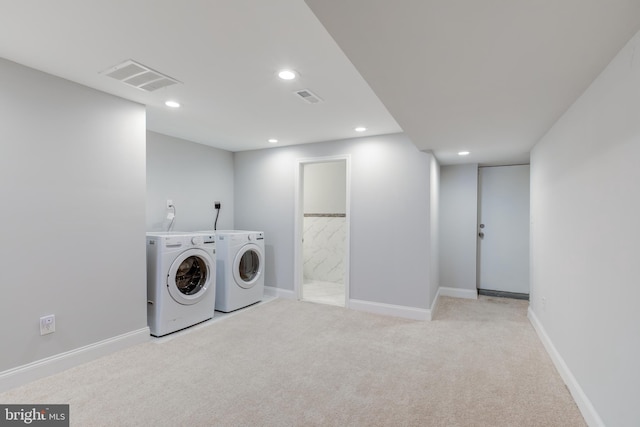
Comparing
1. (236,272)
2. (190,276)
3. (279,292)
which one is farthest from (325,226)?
(190,276)

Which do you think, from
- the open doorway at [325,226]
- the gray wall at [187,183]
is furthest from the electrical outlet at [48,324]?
the open doorway at [325,226]

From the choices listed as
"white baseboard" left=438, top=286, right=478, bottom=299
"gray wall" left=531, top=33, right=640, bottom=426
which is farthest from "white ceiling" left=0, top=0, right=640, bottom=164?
"white baseboard" left=438, top=286, right=478, bottom=299

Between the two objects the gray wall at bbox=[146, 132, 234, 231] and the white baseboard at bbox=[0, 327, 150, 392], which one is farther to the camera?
the gray wall at bbox=[146, 132, 234, 231]

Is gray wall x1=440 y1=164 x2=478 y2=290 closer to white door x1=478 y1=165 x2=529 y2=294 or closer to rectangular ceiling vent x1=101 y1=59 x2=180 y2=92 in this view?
white door x1=478 y1=165 x2=529 y2=294

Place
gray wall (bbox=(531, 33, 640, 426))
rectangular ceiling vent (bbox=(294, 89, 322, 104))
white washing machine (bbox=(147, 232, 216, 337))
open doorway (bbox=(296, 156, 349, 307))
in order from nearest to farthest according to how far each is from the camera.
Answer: gray wall (bbox=(531, 33, 640, 426)) → rectangular ceiling vent (bbox=(294, 89, 322, 104)) → white washing machine (bbox=(147, 232, 216, 337)) → open doorway (bbox=(296, 156, 349, 307))

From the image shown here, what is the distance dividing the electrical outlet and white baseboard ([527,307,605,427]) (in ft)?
11.6

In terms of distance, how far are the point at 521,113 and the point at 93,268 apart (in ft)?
11.8

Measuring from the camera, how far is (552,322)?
2.61 m

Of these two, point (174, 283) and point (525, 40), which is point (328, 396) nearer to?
point (174, 283)

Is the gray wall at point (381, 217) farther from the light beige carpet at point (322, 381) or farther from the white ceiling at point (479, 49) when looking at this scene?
the white ceiling at point (479, 49)

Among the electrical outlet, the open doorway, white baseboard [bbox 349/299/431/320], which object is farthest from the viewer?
the open doorway

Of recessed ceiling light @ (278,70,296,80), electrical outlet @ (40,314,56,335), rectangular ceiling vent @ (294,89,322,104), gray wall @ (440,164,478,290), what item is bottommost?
electrical outlet @ (40,314,56,335)

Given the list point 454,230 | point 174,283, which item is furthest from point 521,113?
point 174,283

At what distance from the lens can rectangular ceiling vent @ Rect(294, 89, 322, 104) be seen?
8.31 feet
